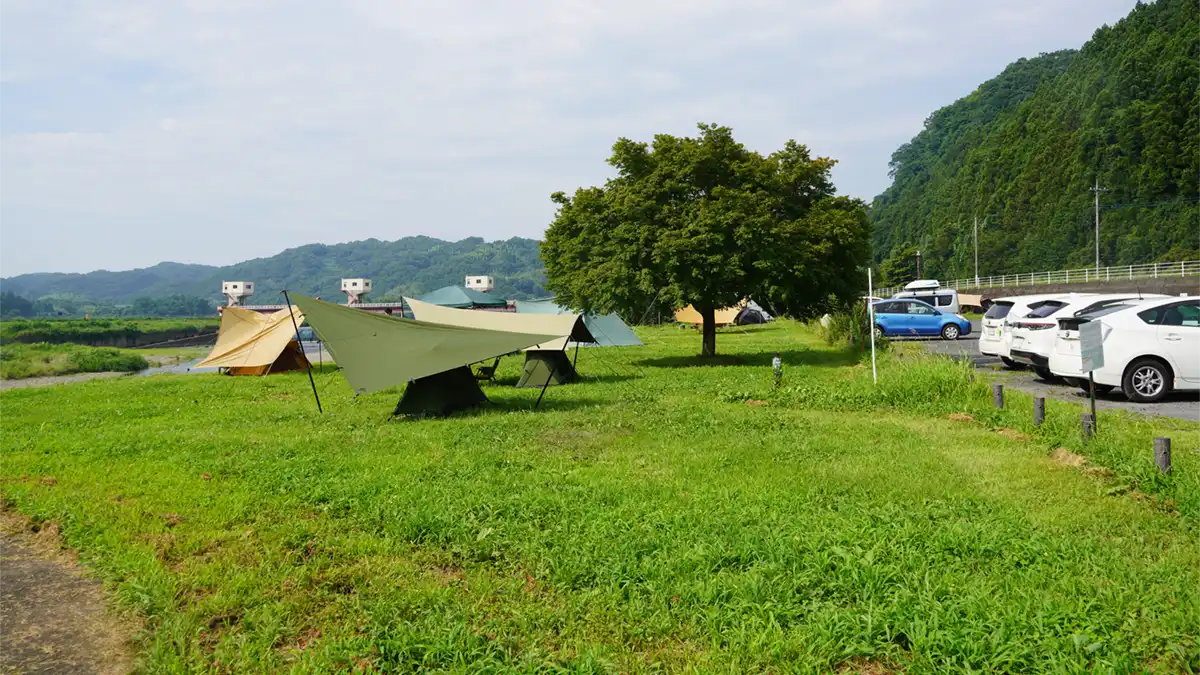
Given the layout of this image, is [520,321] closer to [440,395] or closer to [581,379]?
[581,379]

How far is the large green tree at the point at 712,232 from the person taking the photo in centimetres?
1772

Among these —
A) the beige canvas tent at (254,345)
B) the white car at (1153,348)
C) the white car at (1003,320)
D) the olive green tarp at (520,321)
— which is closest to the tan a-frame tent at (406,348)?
the olive green tarp at (520,321)

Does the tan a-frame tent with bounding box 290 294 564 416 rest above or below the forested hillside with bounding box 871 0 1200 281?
below

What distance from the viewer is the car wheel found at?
35.4ft

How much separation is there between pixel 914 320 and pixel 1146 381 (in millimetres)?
15882

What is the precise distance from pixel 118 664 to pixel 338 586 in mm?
1176

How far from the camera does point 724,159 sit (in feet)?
62.8

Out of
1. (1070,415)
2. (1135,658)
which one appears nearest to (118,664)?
(1135,658)

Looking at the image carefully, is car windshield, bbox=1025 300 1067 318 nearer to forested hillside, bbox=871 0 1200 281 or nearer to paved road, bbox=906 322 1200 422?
paved road, bbox=906 322 1200 422

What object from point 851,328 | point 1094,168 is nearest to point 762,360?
point 851,328

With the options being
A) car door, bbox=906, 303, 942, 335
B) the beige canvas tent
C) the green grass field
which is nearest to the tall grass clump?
car door, bbox=906, 303, 942, 335

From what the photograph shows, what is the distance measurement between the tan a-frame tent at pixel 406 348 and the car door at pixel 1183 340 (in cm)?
800

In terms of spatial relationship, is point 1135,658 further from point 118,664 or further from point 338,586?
point 118,664

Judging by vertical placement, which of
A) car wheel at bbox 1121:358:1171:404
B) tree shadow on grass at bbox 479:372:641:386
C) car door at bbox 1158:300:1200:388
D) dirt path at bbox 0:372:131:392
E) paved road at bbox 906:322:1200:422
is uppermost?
car door at bbox 1158:300:1200:388
